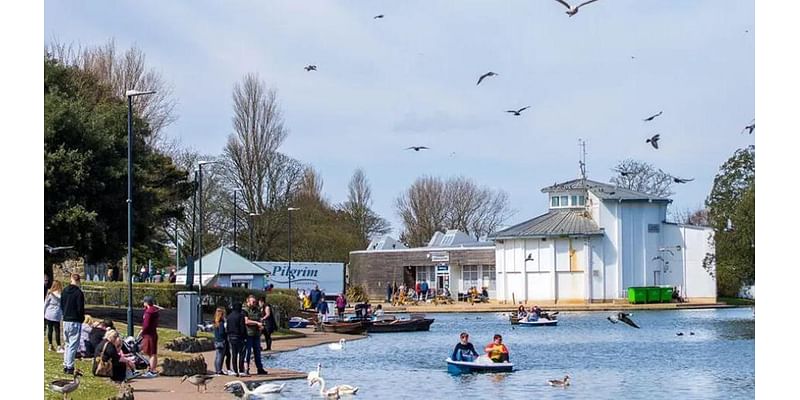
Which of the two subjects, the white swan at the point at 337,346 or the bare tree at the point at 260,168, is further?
the bare tree at the point at 260,168

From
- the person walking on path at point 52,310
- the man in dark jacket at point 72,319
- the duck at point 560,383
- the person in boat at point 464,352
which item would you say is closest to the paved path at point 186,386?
the man in dark jacket at point 72,319

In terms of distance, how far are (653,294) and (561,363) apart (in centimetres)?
4632

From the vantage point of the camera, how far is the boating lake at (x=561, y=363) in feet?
90.9

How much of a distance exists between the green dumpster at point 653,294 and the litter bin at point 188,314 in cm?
5092

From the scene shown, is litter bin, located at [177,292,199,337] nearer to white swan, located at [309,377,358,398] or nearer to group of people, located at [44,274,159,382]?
group of people, located at [44,274,159,382]

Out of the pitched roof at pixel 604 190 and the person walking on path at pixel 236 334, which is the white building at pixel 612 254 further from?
the person walking on path at pixel 236 334

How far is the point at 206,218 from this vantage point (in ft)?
263

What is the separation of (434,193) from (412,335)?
64.0m

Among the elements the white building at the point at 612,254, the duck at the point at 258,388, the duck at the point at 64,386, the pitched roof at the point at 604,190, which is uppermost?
the pitched roof at the point at 604,190

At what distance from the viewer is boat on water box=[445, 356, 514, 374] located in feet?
100
